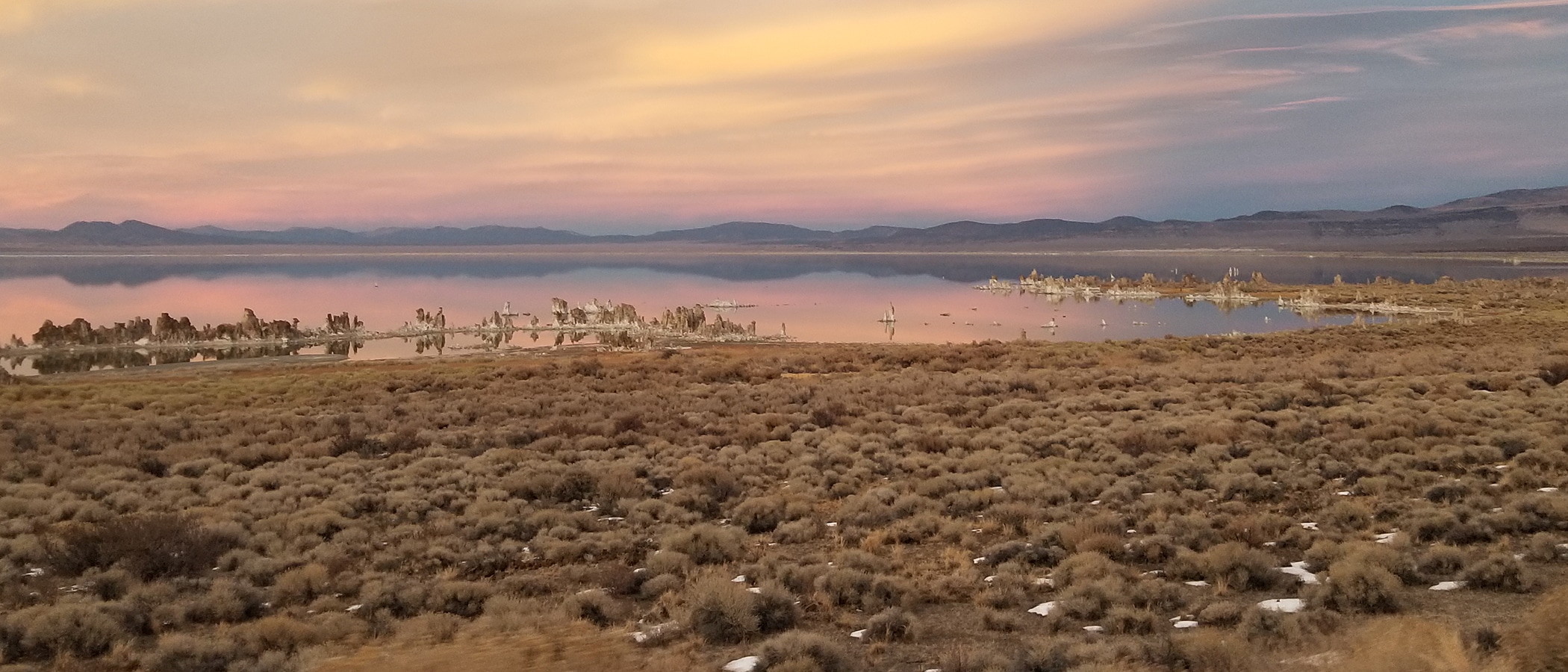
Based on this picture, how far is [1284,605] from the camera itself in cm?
739

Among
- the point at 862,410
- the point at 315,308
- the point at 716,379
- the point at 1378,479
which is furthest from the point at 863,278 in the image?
the point at 1378,479

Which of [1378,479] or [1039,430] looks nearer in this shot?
[1378,479]

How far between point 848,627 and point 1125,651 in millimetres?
2165

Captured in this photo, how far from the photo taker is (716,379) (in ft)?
96.4

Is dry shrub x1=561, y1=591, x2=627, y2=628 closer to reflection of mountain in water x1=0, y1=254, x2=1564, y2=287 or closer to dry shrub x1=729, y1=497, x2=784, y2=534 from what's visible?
dry shrub x1=729, y1=497, x2=784, y2=534

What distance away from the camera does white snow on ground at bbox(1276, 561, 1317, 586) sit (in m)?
7.98

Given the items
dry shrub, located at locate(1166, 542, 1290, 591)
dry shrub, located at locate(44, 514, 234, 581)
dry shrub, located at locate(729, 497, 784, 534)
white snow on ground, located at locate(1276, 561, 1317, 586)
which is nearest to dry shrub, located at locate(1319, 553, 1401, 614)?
white snow on ground, located at locate(1276, 561, 1317, 586)

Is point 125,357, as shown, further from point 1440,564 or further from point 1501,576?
point 1501,576

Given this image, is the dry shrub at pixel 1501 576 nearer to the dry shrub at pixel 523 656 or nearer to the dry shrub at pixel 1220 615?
the dry shrub at pixel 1220 615

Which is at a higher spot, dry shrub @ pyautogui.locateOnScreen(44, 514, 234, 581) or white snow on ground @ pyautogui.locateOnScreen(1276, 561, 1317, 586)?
dry shrub @ pyautogui.locateOnScreen(44, 514, 234, 581)

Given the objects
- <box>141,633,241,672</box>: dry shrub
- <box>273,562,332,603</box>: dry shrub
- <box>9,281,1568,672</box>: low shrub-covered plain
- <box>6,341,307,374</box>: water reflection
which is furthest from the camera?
<box>6,341,307,374</box>: water reflection

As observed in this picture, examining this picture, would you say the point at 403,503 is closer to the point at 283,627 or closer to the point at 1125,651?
the point at 283,627

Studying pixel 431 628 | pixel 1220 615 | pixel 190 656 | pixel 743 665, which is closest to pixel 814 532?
pixel 743 665

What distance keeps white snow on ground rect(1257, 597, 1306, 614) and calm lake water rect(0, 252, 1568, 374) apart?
40149mm
